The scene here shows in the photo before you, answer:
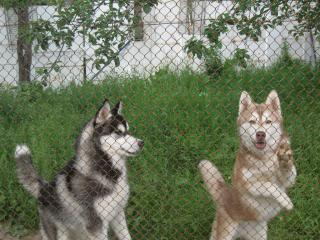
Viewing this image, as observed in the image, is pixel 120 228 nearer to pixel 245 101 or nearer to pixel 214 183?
pixel 214 183

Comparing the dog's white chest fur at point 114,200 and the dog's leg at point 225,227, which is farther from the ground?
the dog's white chest fur at point 114,200

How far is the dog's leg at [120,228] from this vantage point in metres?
3.58


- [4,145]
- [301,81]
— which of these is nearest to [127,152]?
[4,145]

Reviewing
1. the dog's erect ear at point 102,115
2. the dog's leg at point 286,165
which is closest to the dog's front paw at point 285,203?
the dog's leg at point 286,165

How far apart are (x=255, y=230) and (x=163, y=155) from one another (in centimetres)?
137

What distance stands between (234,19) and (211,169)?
1124 mm

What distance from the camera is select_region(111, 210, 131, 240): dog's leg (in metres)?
3.58

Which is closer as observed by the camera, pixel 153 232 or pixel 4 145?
pixel 153 232

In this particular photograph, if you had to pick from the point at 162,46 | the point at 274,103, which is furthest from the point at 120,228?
the point at 162,46

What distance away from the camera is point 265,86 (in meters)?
5.51

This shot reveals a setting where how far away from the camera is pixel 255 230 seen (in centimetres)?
343

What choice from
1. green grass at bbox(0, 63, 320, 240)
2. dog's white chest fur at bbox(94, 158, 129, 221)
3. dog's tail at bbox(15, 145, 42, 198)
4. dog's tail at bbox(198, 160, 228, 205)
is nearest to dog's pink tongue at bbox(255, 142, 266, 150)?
dog's tail at bbox(198, 160, 228, 205)

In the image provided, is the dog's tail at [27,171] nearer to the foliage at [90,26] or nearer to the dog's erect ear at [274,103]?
the foliage at [90,26]

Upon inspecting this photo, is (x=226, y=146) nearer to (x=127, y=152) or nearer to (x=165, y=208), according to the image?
(x=165, y=208)
